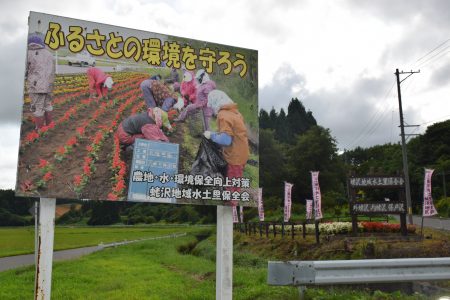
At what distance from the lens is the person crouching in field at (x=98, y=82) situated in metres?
5.95

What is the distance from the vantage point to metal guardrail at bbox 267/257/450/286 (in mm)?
4285

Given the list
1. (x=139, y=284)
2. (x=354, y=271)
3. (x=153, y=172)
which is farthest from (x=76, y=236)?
(x=354, y=271)

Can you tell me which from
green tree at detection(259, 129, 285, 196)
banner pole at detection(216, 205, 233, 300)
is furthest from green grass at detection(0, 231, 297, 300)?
green tree at detection(259, 129, 285, 196)

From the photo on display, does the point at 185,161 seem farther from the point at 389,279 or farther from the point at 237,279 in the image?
the point at 237,279

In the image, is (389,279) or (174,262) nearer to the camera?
(389,279)

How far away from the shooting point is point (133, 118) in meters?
→ 6.05

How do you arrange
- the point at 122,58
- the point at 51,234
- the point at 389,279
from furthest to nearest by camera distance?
1. the point at 122,58
2. the point at 51,234
3. the point at 389,279

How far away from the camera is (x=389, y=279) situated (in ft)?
14.8

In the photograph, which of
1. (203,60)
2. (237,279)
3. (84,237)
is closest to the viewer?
(203,60)

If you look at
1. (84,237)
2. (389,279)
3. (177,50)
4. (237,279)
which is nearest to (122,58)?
(177,50)

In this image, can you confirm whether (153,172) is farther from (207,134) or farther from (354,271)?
(354,271)

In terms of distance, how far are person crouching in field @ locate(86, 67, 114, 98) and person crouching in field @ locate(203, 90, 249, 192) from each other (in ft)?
4.96

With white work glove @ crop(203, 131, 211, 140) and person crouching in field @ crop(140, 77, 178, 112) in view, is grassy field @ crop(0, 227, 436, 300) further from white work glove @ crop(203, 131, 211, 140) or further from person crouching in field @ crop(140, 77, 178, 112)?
person crouching in field @ crop(140, 77, 178, 112)

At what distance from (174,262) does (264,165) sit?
48.9m
